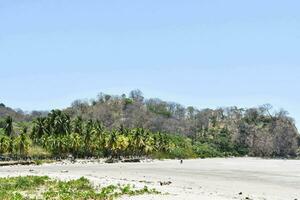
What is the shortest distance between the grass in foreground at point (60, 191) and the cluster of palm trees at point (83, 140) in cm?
9476

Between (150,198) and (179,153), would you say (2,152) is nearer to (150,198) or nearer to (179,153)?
(179,153)

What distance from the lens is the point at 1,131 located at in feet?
609

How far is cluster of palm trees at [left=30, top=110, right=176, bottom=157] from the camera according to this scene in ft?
494

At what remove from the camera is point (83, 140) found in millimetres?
154500

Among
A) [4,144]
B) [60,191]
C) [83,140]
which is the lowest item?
[60,191]

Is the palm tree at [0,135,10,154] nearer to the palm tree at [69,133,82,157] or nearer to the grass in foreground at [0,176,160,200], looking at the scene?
the palm tree at [69,133,82,157]

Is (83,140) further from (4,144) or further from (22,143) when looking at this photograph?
(4,144)

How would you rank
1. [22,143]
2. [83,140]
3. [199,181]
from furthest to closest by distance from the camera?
[83,140] < [22,143] < [199,181]

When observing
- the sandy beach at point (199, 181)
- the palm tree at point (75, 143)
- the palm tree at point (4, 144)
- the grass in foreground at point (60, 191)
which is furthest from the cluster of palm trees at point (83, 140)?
the grass in foreground at point (60, 191)

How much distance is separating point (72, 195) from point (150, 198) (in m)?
6.92

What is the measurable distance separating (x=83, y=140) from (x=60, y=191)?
11037 centimetres

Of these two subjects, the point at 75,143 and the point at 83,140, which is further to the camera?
the point at 83,140

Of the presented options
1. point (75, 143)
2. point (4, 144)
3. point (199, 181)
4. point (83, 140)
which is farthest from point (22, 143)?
point (199, 181)

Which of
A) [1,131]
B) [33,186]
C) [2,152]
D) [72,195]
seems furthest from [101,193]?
[1,131]
